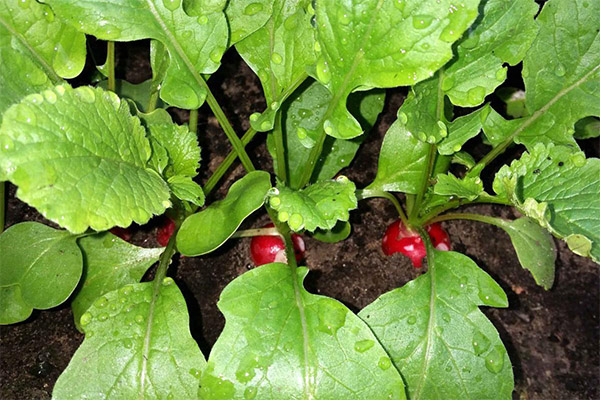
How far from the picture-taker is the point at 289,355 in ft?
3.55

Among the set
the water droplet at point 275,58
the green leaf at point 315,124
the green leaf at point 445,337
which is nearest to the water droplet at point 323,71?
the water droplet at point 275,58

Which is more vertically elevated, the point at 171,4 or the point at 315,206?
the point at 171,4

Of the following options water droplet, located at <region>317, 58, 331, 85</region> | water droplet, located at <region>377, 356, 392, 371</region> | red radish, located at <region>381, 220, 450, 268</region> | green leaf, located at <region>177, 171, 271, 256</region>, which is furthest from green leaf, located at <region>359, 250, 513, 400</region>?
water droplet, located at <region>317, 58, 331, 85</region>

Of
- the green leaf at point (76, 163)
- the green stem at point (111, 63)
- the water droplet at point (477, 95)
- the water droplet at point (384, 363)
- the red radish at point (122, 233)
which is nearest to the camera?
the green leaf at point (76, 163)

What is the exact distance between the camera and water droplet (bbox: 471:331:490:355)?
1204mm

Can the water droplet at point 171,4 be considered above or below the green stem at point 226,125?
above

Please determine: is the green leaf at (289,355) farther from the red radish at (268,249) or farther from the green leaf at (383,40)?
the green leaf at (383,40)

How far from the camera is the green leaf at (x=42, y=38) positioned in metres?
1.10

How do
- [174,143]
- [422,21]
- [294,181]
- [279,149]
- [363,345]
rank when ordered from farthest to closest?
1. [294,181]
2. [279,149]
3. [174,143]
4. [363,345]
5. [422,21]

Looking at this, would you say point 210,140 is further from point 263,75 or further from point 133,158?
point 133,158

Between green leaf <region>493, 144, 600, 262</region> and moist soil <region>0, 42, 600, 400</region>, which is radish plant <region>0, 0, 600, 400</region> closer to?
green leaf <region>493, 144, 600, 262</region>

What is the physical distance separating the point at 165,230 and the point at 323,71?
1.94ft

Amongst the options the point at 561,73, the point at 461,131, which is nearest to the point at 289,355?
the point at 461,131

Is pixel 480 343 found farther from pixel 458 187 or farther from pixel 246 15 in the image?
pixel 246 15
